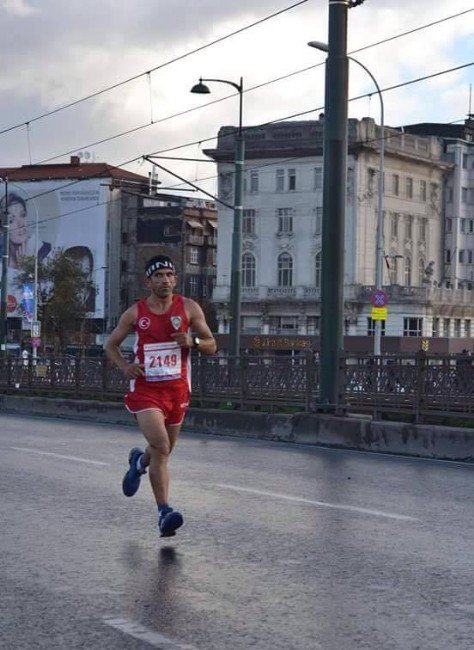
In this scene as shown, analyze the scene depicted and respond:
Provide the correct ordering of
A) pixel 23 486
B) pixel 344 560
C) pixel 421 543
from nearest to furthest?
pixel 344 560, pixel 421 543, pixel 23 486

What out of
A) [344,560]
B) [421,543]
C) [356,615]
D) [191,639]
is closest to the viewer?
[191,639]

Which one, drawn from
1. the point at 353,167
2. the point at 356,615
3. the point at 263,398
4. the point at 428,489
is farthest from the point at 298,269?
the point at 356,615

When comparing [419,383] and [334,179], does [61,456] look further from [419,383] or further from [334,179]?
[334,179]

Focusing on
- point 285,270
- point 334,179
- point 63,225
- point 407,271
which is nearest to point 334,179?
point 334,179

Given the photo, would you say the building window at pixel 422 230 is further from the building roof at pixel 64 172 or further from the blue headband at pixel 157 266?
the blue headband at pixel 157 266

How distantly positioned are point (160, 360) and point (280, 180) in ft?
312

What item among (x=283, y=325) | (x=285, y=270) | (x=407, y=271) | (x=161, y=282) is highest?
(x=407, y=271)

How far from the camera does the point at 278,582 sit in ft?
24.8

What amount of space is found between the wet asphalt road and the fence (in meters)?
3.82

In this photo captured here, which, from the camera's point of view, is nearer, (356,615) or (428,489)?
(356,615)

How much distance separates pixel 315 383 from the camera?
22297 mm

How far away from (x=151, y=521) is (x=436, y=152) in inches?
3954

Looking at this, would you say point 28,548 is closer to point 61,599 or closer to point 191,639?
point 61,599

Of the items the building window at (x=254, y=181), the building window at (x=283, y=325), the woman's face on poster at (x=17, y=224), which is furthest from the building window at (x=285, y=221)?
the woman's face on poster at (x=17, y=224)
